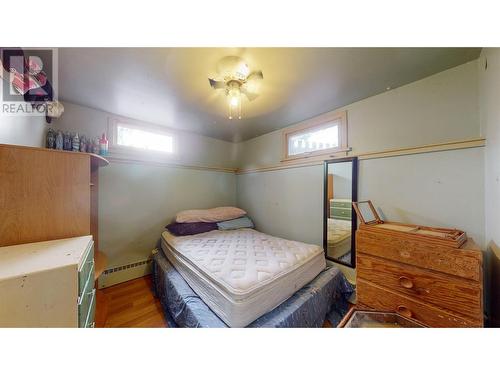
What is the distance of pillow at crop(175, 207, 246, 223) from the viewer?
→ 2434mm

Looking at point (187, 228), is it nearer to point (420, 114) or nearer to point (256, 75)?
point (256, 75)

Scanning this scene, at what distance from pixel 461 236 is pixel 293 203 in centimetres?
156

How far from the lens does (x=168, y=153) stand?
8.55ft

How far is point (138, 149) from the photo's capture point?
2.34 m

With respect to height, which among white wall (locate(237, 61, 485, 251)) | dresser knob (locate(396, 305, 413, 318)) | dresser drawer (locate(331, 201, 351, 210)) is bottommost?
dresser knob (locate(396, 305, 413, 318))

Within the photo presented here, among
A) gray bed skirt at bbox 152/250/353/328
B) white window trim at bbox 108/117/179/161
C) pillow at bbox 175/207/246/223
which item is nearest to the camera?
gray bed skirt at bbox 152/250/353/328

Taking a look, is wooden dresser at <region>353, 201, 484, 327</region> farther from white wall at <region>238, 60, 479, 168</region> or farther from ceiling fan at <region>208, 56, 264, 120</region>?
ceiling fan at <region>208, 56, 264, 120</region>

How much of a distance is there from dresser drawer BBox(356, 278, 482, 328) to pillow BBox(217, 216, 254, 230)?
179 centimetres

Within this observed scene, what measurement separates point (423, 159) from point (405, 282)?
1069 mm

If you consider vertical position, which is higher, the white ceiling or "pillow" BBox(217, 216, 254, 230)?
the white ceiling

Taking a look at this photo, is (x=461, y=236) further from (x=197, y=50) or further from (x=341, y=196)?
(x=197, y=50)

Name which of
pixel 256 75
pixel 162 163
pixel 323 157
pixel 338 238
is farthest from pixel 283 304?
pixel 162 163

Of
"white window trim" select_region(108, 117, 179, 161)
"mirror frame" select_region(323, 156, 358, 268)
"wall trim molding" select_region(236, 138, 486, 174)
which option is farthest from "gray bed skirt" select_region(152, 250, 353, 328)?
"white window trim" select_region(108, 117, 179, 161)
